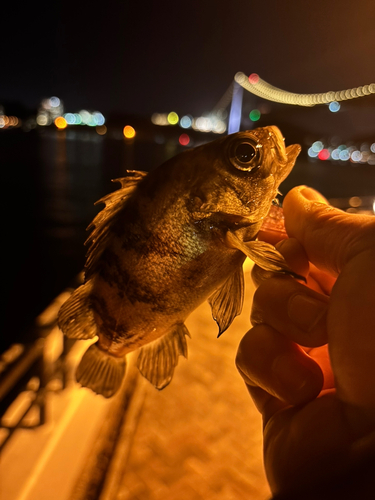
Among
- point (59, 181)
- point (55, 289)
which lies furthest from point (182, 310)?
point (59, 181)

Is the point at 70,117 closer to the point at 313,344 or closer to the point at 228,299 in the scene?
the point at 228,299

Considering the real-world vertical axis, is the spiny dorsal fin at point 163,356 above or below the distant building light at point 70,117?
below

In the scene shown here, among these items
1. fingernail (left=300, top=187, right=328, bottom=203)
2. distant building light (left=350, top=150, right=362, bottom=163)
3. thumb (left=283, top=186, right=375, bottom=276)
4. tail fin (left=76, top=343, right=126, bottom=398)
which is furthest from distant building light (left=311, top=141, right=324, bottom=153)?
tail fin (left=76, top=343, right=126, bottom=398)

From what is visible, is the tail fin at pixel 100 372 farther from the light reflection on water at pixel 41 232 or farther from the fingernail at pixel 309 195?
the light reflection on water at pixel 41 232

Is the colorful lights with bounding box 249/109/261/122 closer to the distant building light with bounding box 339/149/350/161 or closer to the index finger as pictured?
the distant building light with bounding box 339/149/350/161

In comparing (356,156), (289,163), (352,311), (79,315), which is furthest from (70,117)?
(352,311)

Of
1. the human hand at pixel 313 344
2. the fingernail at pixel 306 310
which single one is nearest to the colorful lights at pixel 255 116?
the human hand at pixel 313 344
